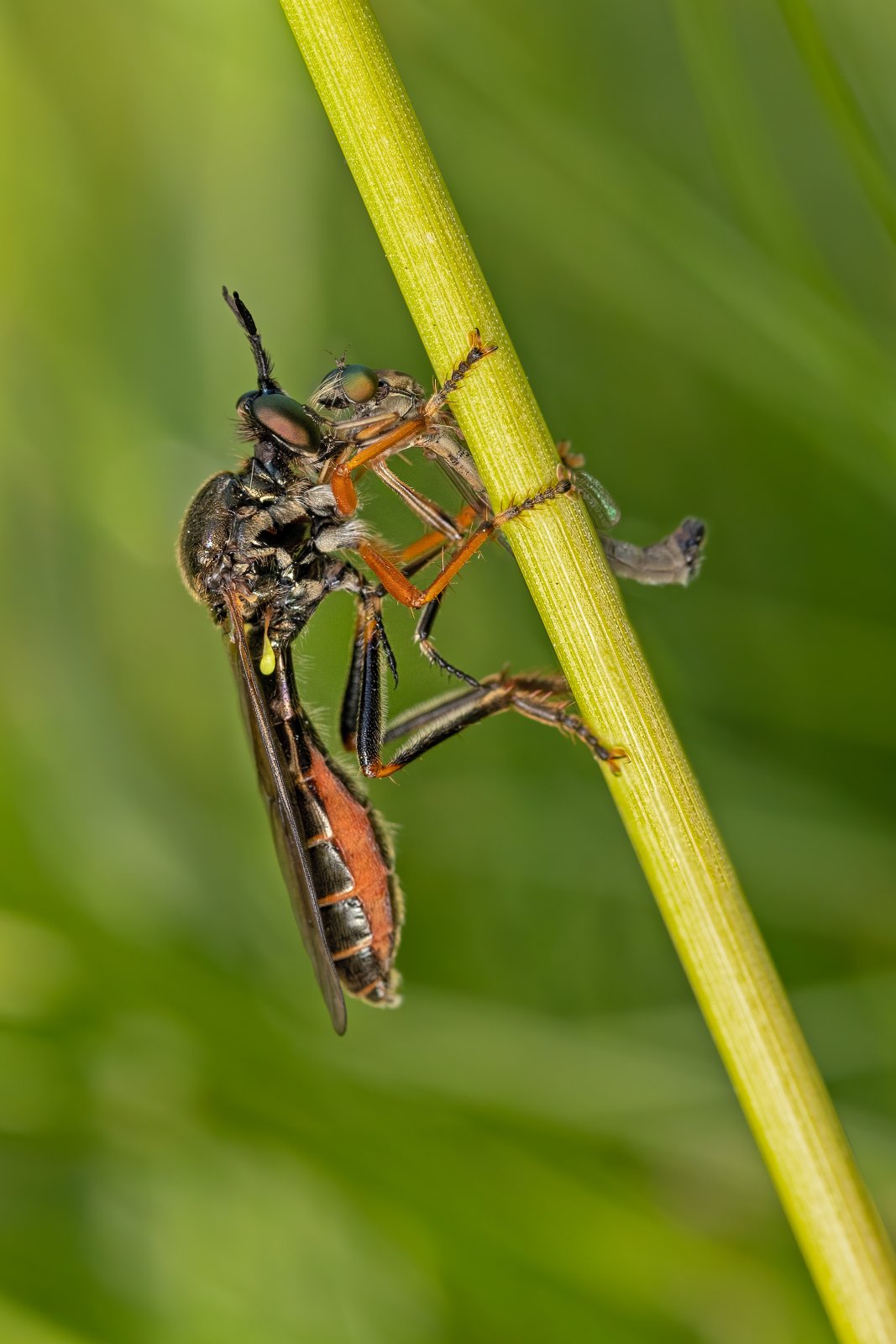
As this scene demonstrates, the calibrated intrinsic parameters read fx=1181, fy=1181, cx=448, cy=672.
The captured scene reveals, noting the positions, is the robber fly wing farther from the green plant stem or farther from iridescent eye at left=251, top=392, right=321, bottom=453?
the green plant stem

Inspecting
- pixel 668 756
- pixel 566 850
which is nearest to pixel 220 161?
pixel 566 850

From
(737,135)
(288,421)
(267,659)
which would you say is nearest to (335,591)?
(267,659)

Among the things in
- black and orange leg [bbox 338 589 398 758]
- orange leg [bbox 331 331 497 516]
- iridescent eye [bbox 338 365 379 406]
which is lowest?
black and orange leg [bbox 338 589 398 758]

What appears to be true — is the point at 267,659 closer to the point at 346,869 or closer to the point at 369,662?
the point at 369,662

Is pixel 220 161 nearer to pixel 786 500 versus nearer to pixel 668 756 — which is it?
pixel 786 500

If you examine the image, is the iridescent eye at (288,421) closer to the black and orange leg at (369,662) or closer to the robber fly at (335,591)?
the robber fly at (335,591)

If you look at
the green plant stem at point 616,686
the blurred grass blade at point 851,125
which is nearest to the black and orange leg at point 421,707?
the green plant stem at point 616,686

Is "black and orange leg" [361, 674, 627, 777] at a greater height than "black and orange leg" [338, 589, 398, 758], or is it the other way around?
"black and orange leg" [338, 589, 398, 758]

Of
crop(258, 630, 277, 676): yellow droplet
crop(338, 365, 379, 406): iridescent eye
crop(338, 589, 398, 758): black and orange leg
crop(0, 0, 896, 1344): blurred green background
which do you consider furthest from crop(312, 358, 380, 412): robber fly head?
crop(258, 630, 277, 676): yellow droplet
